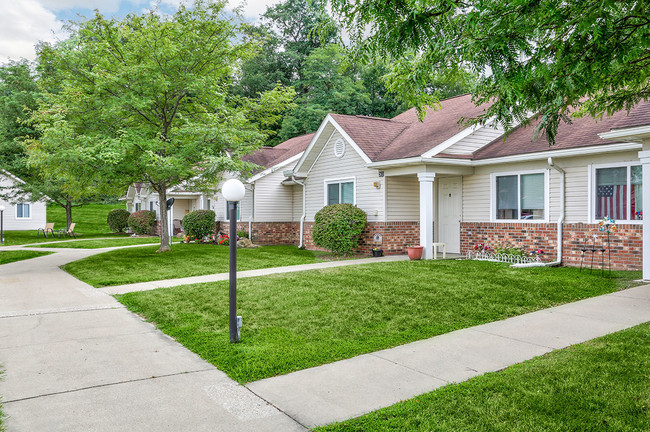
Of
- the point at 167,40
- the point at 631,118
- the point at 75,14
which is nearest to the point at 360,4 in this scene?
the point at 631,118

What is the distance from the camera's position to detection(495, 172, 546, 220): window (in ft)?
39.3

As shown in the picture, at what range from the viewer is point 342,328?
5.92 metres

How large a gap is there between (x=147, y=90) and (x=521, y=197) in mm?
11463

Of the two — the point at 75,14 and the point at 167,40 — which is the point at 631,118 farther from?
the point at 75,14

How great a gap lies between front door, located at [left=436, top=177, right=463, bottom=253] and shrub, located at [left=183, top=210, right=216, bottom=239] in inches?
460

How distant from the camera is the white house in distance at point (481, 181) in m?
10.4

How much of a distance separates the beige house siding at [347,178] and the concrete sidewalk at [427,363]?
8.25 meters

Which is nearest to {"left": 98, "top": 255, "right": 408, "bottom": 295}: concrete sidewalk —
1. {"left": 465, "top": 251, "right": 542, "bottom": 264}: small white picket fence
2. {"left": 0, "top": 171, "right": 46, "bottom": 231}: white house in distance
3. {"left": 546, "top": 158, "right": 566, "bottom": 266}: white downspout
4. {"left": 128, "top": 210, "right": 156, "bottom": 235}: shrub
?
{"left": 465, "top": 251, "right": 542, "bottom": 264}: small white picket fence

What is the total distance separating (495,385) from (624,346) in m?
2.03

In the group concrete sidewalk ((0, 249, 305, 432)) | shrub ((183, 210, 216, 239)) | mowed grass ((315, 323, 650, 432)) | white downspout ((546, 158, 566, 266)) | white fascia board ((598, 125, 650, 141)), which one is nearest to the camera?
mowed grass ((315, 323, 650, 432))

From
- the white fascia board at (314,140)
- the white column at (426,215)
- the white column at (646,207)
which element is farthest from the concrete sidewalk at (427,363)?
the white fascia board at (314,140)

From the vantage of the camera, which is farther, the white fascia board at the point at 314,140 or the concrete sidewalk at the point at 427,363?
the white fascia board at the point at 314,140

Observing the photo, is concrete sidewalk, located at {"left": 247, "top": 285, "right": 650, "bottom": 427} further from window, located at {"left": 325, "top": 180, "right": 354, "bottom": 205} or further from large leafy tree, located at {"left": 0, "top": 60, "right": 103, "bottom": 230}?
large leafy tree, located at {"left": 0, "top": 60, "right": 103, "bottom": 230}

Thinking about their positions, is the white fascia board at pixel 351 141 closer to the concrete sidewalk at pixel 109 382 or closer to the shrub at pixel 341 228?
the shrub at pixel 341 228
